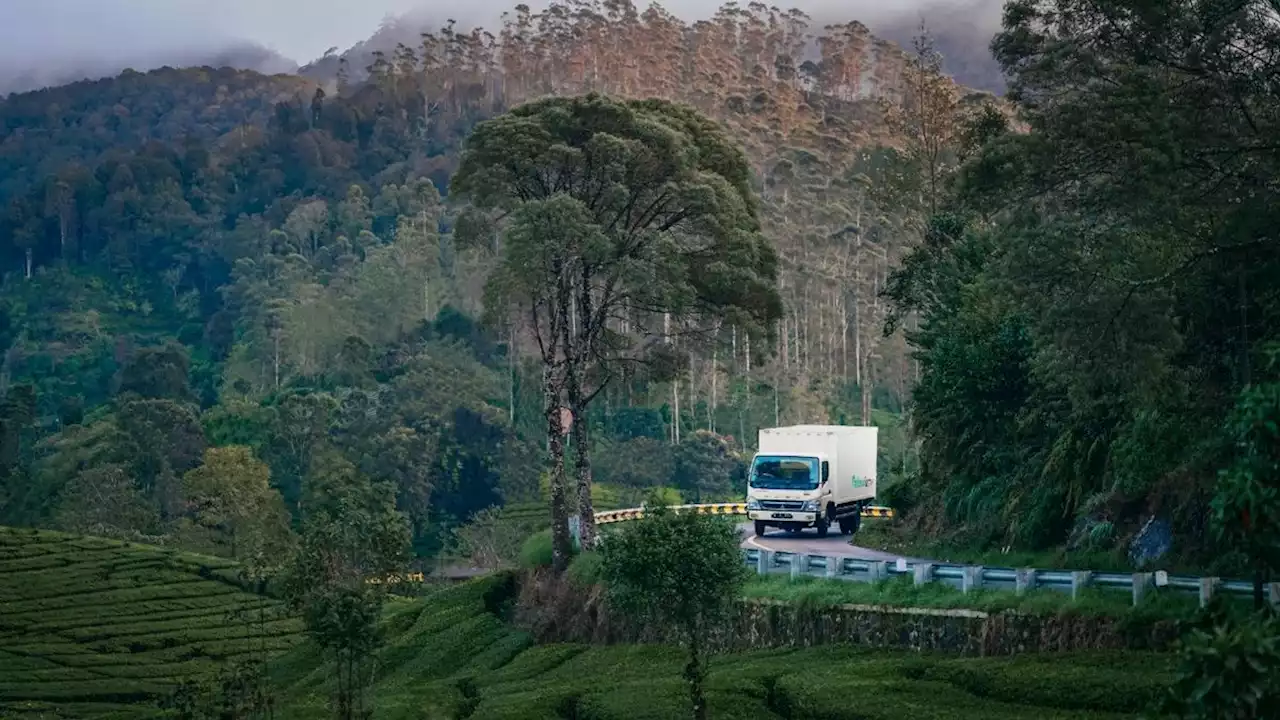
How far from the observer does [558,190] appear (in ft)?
161

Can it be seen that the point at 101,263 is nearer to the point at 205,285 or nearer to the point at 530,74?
the point at 205,285

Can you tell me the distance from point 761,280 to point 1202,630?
110 ft

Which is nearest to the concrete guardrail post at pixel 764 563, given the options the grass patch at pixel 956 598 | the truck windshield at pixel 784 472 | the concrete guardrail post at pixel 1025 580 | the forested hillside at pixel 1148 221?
the grass patch at pixel 956 598

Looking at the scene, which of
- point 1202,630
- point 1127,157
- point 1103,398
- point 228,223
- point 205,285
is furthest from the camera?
point 228,223

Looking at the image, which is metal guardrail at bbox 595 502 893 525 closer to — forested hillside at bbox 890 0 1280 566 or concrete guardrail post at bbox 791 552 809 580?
concrete guardrail post at bbox 791 552 809 580

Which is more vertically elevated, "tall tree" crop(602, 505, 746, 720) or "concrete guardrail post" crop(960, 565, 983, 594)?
"tall tree" crop(602, 505, 746, 720)

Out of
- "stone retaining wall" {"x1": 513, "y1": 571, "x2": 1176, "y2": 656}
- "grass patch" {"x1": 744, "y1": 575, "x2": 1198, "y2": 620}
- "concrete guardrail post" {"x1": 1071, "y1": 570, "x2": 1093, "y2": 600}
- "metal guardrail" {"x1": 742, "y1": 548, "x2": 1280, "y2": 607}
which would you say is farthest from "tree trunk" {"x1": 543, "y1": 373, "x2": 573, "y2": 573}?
"concrete guardrail post" {"x1": 1071, "y1": 570, "x2": 1093, "y2": 600}

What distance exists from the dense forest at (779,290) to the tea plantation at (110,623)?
960 cm

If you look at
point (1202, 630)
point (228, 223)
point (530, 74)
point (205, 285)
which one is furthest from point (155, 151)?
point (1202, 630)

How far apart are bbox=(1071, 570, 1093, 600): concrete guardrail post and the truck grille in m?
17.4

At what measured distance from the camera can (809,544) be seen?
157 feet

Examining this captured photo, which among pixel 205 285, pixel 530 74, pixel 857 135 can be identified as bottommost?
pixel 205 285

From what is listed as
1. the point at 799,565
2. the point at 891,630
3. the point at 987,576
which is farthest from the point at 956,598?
the point at 799,565

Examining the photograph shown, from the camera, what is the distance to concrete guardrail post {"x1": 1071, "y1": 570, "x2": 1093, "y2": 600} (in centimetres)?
3091
